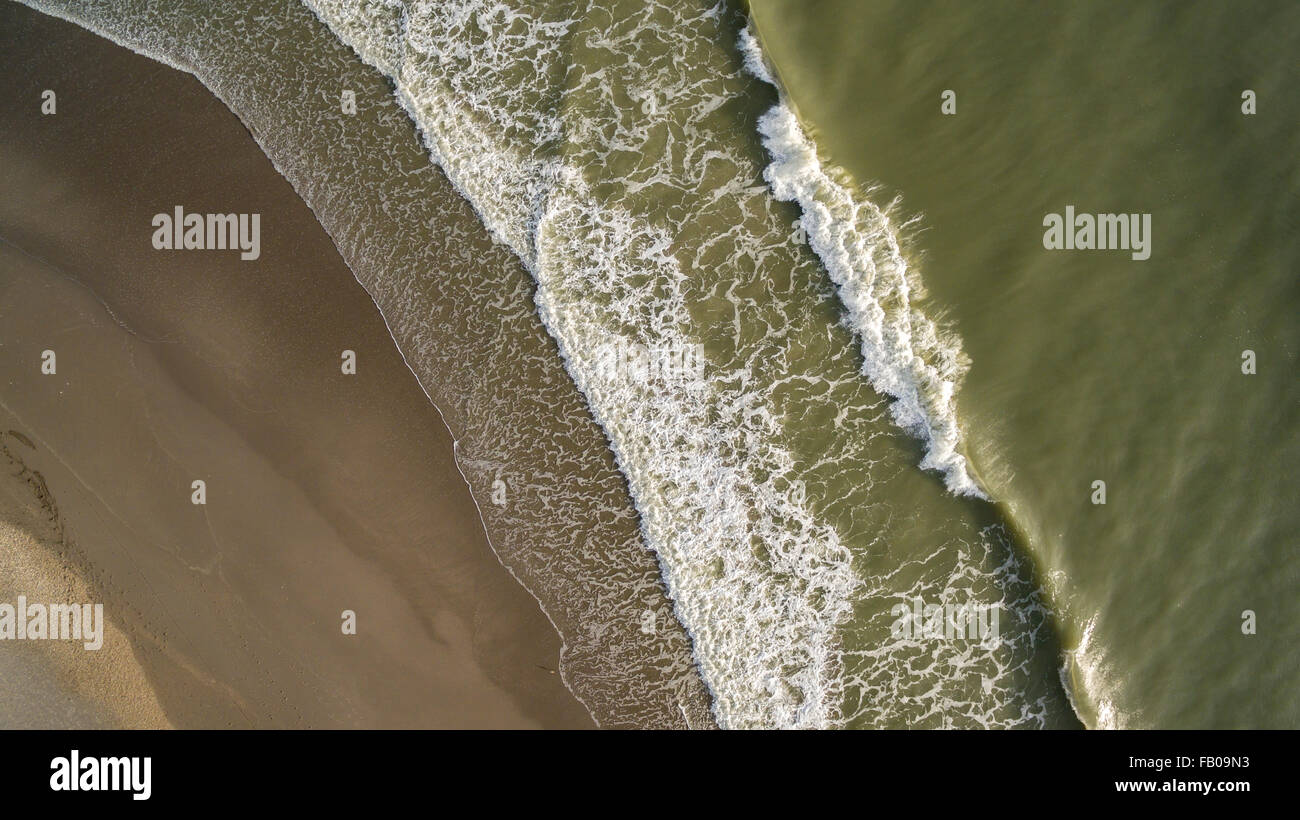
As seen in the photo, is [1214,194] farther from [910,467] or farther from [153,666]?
[153,666]

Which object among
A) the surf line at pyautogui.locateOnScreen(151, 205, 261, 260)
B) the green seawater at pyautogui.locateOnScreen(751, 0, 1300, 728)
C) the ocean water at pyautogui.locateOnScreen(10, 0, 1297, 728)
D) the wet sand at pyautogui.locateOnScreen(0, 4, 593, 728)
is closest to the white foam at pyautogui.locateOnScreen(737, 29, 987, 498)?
the ocean water at pyautogui.locateOnScreen(10, 0, 1297, 728)

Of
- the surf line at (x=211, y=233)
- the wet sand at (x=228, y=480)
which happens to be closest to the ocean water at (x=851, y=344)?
the wet sand at (x=228, y=480)

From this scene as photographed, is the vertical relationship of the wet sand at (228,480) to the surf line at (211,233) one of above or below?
below

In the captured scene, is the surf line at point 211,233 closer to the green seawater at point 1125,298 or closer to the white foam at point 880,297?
the white foam at point 880,297

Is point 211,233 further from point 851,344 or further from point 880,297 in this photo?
point 880,297

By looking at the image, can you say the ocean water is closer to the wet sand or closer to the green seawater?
the green seawater
